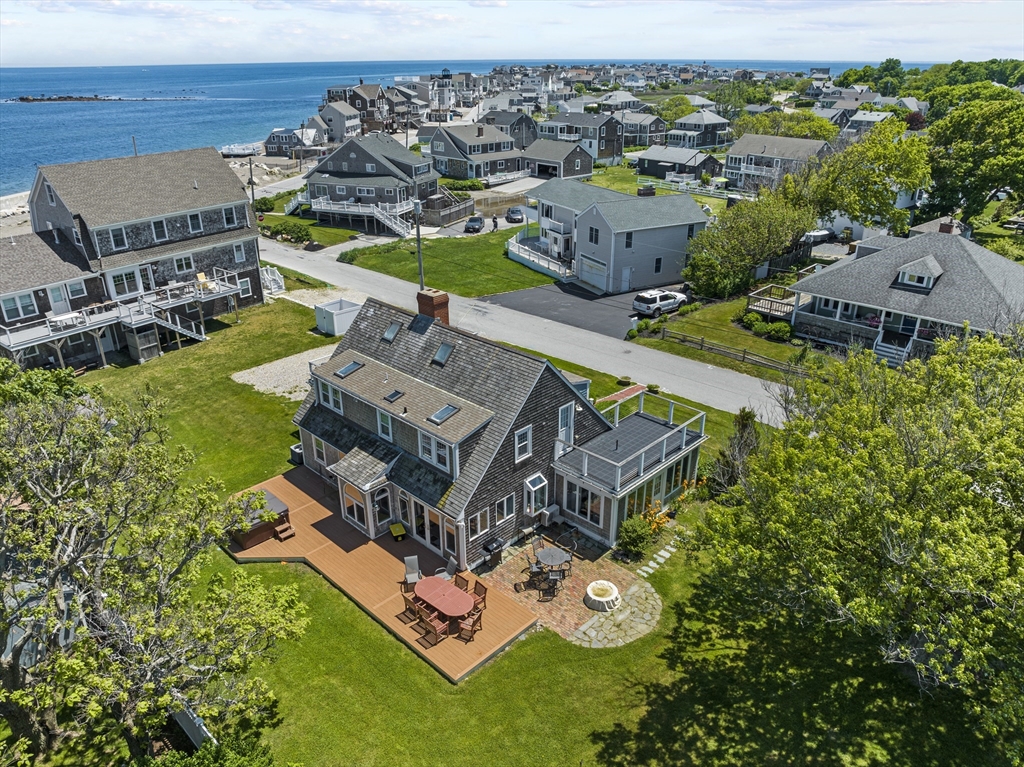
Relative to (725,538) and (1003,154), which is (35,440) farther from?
(1003,154)

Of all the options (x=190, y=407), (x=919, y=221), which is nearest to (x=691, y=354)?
(x=190, y=407)

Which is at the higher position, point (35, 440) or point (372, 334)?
point (35, 440)

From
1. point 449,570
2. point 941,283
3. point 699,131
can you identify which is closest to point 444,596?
point 449,570

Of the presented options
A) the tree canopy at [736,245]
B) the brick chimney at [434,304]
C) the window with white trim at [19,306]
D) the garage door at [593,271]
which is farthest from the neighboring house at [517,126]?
the brick chimney at [434,304]

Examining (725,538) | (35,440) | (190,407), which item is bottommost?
(190,407)

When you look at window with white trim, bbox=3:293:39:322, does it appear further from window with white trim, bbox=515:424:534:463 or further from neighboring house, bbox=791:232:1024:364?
neighboring house, bbox=791:232:1024:364

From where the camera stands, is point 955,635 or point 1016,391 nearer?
point 955,635

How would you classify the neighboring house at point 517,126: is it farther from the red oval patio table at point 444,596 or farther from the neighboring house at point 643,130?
the red oval patio table at point 444,596
